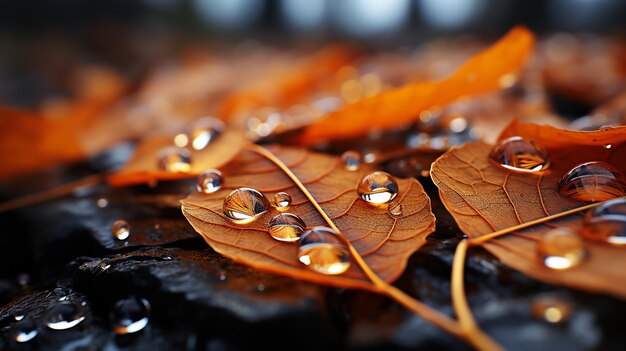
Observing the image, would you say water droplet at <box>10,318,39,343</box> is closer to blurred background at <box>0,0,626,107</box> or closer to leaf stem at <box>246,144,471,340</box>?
leaf stem at <box>246,144,471,340</box>

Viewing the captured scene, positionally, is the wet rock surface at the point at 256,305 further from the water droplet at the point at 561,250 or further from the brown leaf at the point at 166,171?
the brown leaf at the point at 166,171

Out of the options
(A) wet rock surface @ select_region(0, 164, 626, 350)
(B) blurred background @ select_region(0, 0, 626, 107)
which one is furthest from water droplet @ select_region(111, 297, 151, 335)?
(B) blurred background @ select_region(0, 0, 626, 107)

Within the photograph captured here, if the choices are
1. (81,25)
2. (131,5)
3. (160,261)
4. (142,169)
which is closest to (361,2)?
(131,5)

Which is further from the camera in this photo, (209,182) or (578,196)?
(209,182)

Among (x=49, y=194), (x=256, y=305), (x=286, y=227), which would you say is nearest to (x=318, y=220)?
(x=286, y=227)

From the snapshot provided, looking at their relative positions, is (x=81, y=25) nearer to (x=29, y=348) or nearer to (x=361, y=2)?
(x=361, y=2)

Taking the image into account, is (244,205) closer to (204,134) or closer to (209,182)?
(209,182)
